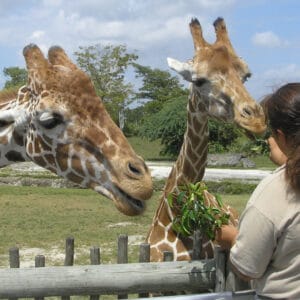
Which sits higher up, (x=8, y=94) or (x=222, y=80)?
(x=222, y=80)

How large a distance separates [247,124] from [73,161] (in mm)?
1761

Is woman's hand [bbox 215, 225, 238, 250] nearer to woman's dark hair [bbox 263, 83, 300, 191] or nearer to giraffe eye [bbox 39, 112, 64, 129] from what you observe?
woman's dark hair [bbox 263, 83, 300, 191]

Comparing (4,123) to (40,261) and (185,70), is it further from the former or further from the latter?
(185,70)


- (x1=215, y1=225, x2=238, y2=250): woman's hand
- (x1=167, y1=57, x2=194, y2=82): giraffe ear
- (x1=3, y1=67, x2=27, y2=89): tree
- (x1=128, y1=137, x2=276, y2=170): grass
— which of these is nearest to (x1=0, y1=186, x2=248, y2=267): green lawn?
(x1=167, y1=57, x2=194, y2=82): giraffe ear

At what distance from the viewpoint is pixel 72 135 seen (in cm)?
373

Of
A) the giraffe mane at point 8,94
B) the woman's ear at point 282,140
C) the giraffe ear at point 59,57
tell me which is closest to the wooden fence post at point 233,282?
the woman's ear at point 282,140

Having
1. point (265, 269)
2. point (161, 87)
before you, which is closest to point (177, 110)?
point (161, 87)

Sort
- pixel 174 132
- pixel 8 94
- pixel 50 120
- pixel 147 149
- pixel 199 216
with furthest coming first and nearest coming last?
pixel 147 149, pixel 174 132, pixel 8 94, pixel 50 120, pixel 199 216

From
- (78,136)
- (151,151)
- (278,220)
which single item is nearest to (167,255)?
(78,136)

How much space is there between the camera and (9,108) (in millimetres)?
3982

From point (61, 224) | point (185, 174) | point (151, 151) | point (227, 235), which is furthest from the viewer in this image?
point (151, 151)

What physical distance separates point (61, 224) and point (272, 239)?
10.2 metres

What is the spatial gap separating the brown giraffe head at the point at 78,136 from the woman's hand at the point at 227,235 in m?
0.57

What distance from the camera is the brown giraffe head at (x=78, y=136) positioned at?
3668mm
